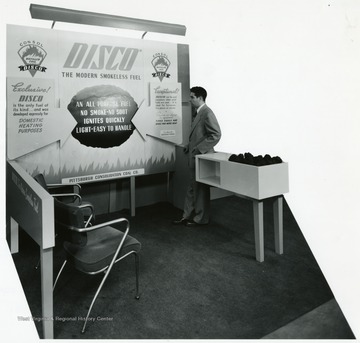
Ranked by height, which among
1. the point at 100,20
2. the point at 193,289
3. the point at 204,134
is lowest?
the point at 193,289

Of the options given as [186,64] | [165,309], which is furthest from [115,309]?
[186,64]

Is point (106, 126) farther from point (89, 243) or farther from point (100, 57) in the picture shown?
point (89, 243)

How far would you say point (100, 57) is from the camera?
4512mm

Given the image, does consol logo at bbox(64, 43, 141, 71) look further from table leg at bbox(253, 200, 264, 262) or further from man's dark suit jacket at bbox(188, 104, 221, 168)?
table leg at bbox(253, 200, 264, 262)

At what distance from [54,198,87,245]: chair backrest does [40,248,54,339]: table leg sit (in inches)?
7.1

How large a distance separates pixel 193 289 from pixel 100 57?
309 cm

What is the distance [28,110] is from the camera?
159 inches

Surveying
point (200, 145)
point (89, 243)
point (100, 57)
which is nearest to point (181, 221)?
point (200, 145)

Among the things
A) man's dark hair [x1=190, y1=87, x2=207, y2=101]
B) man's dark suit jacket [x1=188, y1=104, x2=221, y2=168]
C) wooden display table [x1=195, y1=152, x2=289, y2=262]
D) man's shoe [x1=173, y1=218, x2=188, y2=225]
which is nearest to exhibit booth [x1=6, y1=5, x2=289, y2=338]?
wooden display table [x1=195, y1=152, x2=289, y2=262]

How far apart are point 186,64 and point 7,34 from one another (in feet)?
8.02

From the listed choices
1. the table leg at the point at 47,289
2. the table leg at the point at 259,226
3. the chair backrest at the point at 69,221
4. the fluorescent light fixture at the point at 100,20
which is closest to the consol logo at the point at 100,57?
the fluorescent light fixture at the point at 100,20

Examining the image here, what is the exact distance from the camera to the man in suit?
14.3 ft

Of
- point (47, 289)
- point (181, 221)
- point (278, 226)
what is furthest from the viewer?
point (181, 221)

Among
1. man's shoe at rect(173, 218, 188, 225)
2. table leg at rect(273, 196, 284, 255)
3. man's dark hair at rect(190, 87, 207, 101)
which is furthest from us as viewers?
man's shoe at rect(173, 218, 188, 225)
